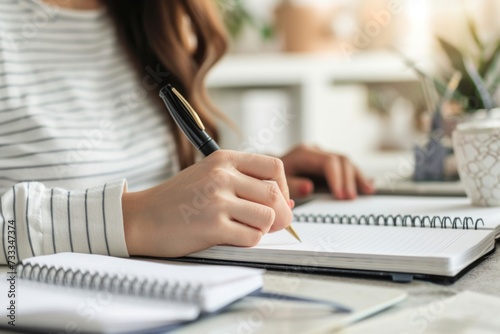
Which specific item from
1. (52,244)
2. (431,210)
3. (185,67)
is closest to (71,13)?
(185,67)

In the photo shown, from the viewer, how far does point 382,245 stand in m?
0.62

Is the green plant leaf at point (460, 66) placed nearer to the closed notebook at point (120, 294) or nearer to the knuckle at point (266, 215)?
the knuckle at point (266, 215)

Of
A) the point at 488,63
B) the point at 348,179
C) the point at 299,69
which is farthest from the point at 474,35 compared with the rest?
the point at 299,69

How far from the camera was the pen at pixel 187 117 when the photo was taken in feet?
2.27

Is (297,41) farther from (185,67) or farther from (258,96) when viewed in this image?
(185,67)

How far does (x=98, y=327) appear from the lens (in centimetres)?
43

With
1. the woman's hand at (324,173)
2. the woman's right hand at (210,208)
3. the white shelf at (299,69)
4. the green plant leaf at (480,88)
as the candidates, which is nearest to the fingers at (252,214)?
the woman's right hand at (210,208)

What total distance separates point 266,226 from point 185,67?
2.02 ft

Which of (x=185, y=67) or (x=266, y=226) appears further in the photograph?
(x=185, y=67)

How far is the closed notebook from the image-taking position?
44cm

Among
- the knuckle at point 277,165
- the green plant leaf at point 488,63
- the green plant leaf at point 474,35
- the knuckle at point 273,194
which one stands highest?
the green plant leaf at point 474,35

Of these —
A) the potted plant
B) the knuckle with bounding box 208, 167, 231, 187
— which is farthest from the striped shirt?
the potted plant

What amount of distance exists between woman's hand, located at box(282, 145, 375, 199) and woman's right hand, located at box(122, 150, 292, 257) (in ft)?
1.11

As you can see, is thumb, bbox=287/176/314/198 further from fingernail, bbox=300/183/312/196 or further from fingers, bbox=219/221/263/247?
fingers, bbox=219/221/263/247
